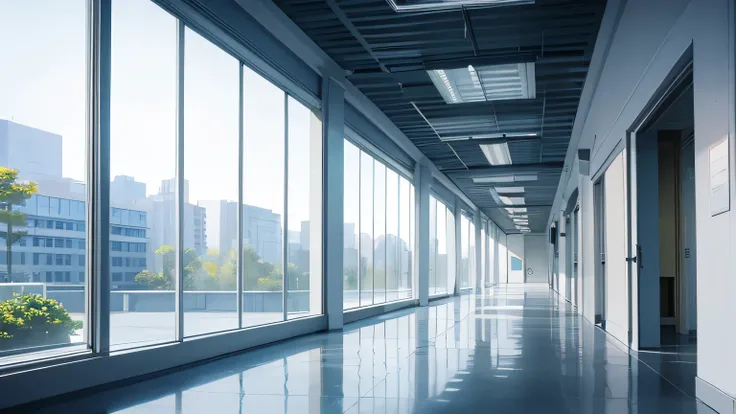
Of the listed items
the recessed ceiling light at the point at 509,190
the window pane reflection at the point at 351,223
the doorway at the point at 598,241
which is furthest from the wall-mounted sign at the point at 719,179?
the recessed ceiling light at the point at 509,190

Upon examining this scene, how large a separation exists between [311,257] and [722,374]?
6660 millimetres

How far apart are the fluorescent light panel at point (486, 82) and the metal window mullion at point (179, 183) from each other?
420 cm

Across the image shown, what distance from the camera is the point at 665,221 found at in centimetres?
1047

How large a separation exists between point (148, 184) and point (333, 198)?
412cm

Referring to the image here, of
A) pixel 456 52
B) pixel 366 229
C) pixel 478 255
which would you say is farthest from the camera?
pixel 478 255

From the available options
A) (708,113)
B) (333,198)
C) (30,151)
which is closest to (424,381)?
(708,113)

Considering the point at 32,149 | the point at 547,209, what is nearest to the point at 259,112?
the point at 32,149

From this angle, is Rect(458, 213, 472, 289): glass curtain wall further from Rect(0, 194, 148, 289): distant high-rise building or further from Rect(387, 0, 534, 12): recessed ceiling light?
Rect(0, 194, 148, 289): distant high-rise building

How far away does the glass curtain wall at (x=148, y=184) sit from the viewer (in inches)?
187

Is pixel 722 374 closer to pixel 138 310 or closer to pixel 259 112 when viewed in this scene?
pixel 138 310

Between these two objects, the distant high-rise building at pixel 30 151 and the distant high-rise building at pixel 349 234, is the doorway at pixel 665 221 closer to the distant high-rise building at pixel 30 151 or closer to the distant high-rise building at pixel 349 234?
the distant high-rise building at pixel 30 151

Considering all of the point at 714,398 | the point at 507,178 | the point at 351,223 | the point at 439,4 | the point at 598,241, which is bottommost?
the point at 714,398

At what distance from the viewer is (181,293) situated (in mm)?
6328

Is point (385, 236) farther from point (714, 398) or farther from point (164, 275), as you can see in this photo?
point (714, 398)
